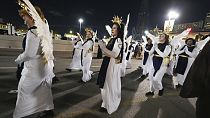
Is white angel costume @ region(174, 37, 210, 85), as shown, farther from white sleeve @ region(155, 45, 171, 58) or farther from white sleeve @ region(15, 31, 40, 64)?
white sleeve @ region(15, 31, 40, 64)

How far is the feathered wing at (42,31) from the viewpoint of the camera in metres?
4.08

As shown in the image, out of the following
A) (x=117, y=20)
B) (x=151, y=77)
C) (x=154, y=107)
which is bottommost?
(x=154, y=107)

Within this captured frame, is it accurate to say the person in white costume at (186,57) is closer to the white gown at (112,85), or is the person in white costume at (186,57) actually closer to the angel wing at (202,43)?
the angel wing at (202,43)

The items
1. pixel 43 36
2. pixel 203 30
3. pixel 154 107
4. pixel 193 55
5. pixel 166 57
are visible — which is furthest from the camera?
→ pixel 203 30

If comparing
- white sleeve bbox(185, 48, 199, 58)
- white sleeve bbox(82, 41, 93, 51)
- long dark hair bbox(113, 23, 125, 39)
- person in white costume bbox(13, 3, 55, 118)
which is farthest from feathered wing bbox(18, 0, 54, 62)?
white sleeve bbox(185, 48, 199, 58)

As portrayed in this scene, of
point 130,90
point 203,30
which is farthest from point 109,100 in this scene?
point 203,30

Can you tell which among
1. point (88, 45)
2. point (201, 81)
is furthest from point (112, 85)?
point (88, 45)

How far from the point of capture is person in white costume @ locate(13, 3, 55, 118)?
13.9ft

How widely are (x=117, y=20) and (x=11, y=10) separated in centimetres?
4314

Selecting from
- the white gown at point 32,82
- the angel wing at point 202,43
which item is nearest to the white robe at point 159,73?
the angel wing at point 202,43

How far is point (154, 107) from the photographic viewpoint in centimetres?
640

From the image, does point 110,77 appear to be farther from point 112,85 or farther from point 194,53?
point 194,53

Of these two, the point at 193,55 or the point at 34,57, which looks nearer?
the point at 34,57

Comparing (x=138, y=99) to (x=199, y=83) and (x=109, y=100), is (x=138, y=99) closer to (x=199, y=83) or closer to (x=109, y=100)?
(x=109, y=100)
